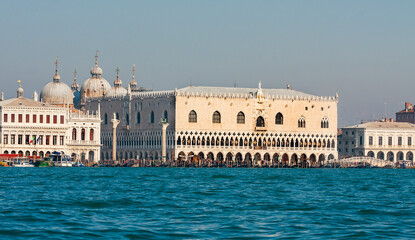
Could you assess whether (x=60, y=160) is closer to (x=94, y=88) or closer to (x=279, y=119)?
(x=279, y=119)

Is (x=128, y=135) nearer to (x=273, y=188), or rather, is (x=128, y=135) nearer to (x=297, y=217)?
(x=273, y=188)

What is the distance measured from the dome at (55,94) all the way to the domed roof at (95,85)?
23.3ft

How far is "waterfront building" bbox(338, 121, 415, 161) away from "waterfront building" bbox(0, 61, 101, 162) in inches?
1848

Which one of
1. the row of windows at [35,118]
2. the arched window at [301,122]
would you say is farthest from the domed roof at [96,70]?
the row of windows at [35,118]

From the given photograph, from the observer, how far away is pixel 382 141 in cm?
16588

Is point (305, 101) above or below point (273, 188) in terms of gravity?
above

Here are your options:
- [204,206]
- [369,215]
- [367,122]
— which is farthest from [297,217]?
[367,122]

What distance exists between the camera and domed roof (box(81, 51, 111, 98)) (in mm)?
178625

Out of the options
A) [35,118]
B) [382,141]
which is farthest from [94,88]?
[382,141]

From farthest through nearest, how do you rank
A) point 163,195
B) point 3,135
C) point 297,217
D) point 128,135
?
point 128,135
point 3,135
point 163,195
point 297,217

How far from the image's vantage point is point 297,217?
39.6m

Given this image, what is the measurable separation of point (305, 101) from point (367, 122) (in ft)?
74.7

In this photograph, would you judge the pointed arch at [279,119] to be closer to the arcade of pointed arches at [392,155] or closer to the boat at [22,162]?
the arcade of pointed arches at [392,155]

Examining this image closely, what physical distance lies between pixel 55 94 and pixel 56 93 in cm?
33
